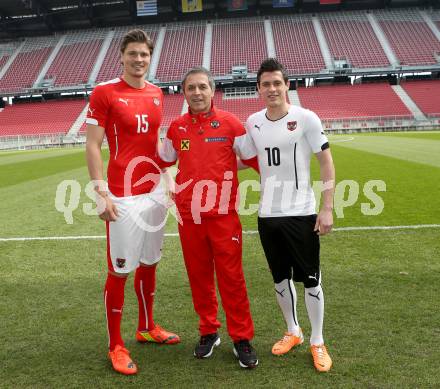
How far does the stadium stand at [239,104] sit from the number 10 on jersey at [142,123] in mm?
35720

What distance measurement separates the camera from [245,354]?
116 inches

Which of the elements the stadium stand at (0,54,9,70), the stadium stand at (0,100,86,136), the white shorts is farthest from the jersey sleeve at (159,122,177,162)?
the stadium stand at (0,54,9,70)

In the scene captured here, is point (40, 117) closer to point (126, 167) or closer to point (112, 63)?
point (112, 63)

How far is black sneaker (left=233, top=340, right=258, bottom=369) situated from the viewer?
2.90 m

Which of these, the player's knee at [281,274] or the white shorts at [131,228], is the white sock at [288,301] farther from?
the white shorts at [131,228]

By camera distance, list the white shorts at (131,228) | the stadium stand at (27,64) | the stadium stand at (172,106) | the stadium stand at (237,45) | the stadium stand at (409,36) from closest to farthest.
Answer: the white shorts at (131,228) → the stadium stand at (172,106) → the stadium stand at (409,36) → the stadium stand at (237,45) → the stadium stand at (27,64)

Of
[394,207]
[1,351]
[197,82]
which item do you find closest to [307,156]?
[197,82]

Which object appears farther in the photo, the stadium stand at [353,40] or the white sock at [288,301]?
the stadium stand at [353,40]

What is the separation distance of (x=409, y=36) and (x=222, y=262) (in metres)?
48.2

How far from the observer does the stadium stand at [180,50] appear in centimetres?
4288

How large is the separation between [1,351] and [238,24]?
159ft

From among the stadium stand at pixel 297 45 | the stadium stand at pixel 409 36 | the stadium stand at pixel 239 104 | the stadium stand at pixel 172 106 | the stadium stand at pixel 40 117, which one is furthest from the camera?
the stadium stand at pixel 297 45

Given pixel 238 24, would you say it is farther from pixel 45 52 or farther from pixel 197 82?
pixel 197 82

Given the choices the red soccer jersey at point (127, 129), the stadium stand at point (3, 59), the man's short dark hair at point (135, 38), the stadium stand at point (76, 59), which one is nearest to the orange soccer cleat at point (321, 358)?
the red soccer jersey at point (127, 129)
